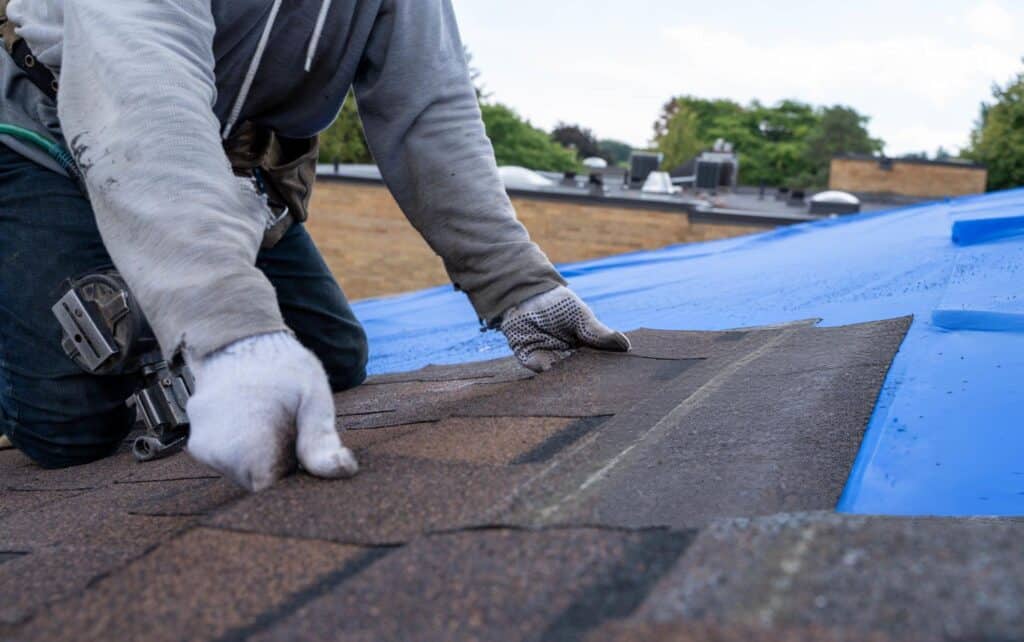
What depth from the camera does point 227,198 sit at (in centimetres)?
148

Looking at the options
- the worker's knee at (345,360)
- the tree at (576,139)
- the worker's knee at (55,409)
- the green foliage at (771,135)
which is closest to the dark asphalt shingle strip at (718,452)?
the worker's knee at (345,360)

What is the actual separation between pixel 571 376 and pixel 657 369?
0.18 metres

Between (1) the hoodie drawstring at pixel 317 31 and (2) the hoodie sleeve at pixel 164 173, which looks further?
(1) the hoodie drawstring at pixel 317 31

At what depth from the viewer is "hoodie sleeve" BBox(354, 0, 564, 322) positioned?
2139 mm

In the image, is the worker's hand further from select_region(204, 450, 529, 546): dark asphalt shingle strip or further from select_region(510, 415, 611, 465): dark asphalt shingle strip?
select_region(204, 450, 529, 546): dark asphalt shingle strip

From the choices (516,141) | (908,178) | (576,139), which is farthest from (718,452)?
(576,139)

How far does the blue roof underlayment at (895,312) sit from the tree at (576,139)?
33.6 meters

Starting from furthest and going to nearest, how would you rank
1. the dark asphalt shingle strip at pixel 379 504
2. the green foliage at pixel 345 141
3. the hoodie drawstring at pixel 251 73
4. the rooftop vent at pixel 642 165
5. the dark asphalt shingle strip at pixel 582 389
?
the green foliage at pixel 345 141, the rooftop vent at pixel 642 165, the hoodie drawstring at pixel 251 73, the dark asphalt shingle strip at pixel 582 389, the dark asphalt shingle strip at pixel 379 504

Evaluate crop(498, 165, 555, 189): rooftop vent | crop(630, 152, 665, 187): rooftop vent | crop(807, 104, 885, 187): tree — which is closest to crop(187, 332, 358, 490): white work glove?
crop(498, 165, 555, 189): rooftop vent

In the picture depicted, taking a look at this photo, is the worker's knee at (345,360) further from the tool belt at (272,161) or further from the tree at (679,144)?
the tree at (679,144)

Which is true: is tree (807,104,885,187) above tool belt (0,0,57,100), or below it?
above

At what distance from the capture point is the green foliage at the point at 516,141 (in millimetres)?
30609

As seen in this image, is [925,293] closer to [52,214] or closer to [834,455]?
[834,455]

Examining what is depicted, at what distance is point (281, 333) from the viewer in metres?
1.32
